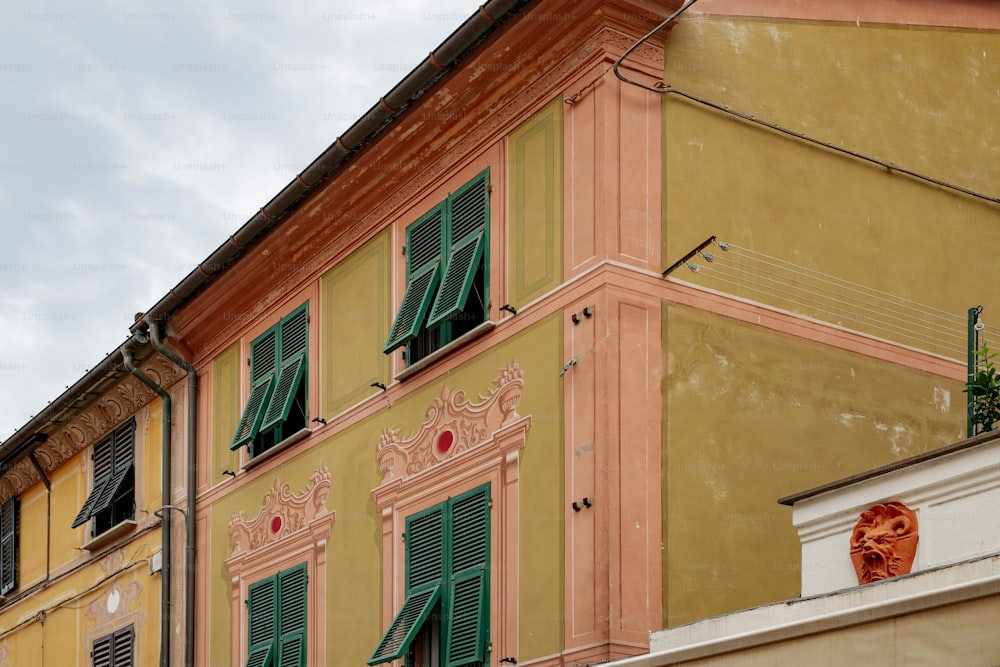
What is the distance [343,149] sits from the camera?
17.2 meters

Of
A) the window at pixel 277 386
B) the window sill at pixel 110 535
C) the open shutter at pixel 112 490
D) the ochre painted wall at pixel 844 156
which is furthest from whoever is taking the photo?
the open shutter at pixel 112 490

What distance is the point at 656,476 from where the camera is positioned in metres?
13.9

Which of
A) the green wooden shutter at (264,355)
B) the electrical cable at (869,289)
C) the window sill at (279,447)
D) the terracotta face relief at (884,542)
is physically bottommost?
the terracotta face relief at (884,542)

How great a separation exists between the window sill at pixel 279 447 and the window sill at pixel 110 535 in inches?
108

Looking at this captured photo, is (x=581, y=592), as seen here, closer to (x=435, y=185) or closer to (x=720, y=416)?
(x=720, y=416)

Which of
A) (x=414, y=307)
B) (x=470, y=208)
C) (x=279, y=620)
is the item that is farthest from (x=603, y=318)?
(x=279, y=620)

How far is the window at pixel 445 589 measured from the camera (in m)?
14.7

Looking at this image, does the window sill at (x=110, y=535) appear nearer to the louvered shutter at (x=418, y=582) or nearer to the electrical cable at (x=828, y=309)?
the louvered shutter at (x=418, y=582)

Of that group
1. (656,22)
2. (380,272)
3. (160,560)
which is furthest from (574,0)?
(160,560)

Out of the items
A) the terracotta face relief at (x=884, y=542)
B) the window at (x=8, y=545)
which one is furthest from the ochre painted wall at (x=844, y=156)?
the window at (x=8, y=545)

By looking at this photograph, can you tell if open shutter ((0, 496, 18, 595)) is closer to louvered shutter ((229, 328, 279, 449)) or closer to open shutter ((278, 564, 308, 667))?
louvered shutter ((229, 328, 279, 449))

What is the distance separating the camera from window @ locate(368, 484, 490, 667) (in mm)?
14703

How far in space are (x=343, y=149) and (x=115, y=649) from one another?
7.55 m

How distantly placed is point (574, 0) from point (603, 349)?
2.85 metres
